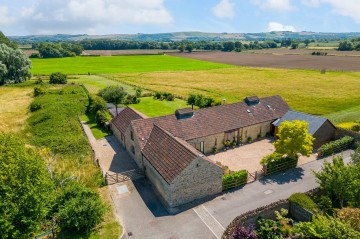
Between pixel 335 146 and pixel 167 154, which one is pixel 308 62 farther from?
pixel 167 154

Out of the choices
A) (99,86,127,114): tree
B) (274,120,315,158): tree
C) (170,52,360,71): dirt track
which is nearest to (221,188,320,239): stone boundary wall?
(274,120,315,158): tree

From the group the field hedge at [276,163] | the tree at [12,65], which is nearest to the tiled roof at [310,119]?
the field hedge at [276,163]

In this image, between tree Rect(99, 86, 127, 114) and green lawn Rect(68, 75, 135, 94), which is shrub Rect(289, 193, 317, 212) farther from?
green lawn Rect(68, 75, 135, 94)

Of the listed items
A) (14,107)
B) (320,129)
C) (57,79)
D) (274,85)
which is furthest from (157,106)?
(57,79)

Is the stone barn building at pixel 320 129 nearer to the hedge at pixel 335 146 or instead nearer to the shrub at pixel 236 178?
the hedge at pixel 335 146

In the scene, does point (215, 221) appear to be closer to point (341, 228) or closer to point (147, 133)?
point (341, 228)

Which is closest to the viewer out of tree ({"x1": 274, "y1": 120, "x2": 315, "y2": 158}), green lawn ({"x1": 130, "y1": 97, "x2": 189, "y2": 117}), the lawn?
tree ({"x1": 274, "y1": 120, "x2": 315, "y2": 158})
